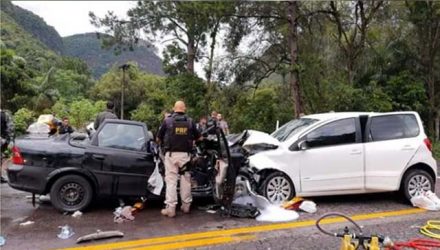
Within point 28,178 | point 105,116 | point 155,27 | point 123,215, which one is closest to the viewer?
point 123,215

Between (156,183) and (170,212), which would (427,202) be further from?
(156,183)

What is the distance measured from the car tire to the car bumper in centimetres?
587

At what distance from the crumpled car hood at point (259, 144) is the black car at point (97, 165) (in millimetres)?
624

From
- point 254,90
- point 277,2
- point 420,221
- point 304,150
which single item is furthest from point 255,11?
point 420,221

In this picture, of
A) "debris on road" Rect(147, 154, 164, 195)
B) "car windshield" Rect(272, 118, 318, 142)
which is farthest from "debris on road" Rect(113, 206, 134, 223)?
"car windshield" Rect(272, 118, 318, 142)

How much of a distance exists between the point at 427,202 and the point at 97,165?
530 cm

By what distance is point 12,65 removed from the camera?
74.8ft

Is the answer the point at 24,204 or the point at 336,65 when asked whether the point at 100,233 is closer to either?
the point at 24,204

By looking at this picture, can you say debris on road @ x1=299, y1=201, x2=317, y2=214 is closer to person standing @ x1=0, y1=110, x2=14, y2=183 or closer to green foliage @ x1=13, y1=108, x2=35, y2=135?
person standing @ x1=0, y1=110, x2=14, y2=183

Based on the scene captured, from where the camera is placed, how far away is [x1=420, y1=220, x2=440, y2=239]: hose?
19.4 feet

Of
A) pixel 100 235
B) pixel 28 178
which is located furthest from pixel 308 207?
pixel 28 178

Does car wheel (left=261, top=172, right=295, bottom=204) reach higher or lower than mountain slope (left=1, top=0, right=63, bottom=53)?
lower

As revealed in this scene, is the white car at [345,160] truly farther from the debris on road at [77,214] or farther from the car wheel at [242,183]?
the debris on road at [77,214]

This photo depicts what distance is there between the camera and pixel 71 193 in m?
7.15
